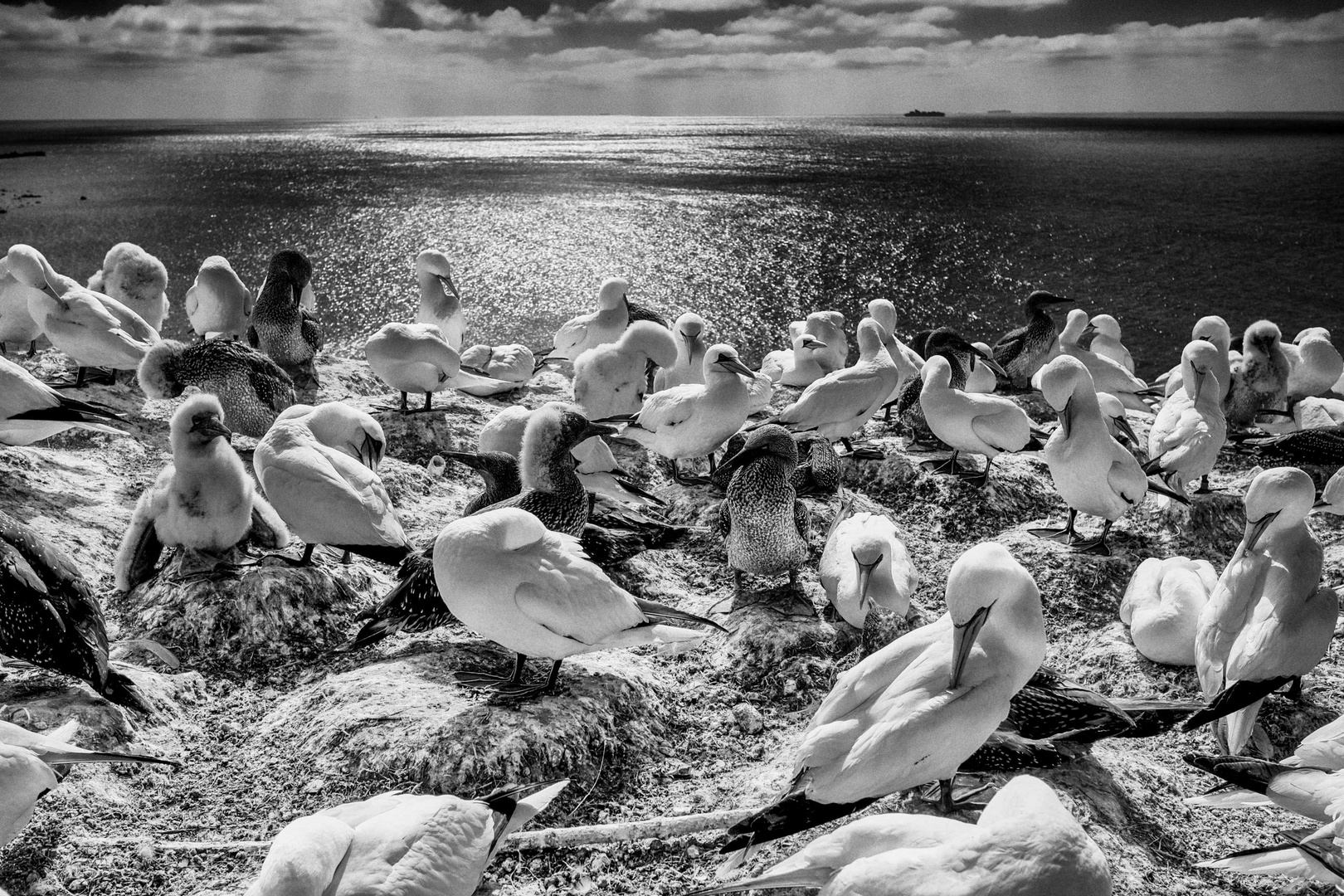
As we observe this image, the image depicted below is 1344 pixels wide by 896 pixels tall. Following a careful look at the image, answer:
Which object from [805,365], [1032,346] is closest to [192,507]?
[805,365]

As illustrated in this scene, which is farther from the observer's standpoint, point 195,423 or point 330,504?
point 330,504

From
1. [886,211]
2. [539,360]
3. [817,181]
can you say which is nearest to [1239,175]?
[817,181]

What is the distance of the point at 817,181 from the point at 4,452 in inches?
2162

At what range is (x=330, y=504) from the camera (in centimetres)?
567

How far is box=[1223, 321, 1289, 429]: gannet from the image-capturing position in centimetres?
1016

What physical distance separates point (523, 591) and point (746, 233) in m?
32.4

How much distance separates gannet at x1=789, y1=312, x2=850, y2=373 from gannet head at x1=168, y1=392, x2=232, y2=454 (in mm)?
6608

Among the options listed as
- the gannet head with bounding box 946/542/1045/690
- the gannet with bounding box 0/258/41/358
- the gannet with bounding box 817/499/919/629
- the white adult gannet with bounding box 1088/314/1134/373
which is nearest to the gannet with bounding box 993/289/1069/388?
the white adult gannet with bounding box 1088/314/1134/373

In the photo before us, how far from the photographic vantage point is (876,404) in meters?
8.14

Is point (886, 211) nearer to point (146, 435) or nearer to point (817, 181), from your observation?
point (817, 181)

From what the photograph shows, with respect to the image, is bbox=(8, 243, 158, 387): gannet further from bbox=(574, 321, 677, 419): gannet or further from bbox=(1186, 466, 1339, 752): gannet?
bbox=(1186, 466, 1339, 752): gannet

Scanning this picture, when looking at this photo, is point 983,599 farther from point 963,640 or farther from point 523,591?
point 523,591

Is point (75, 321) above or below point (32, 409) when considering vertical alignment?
above

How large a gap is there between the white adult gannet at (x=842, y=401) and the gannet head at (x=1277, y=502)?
3.05m
